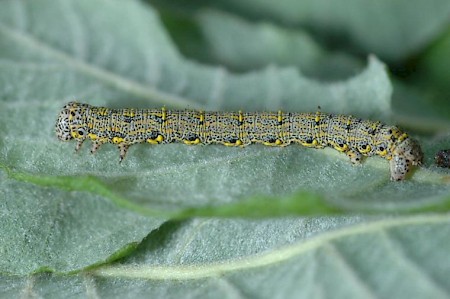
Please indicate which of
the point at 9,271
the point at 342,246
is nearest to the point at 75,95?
the point at 9,271

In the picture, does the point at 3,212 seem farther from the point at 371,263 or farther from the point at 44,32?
the point at 371,263

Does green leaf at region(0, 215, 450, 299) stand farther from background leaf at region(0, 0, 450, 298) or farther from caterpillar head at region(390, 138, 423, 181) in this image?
caterpillar head at region(390, 138, 423, 181)

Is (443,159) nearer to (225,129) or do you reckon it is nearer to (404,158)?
(404,158)

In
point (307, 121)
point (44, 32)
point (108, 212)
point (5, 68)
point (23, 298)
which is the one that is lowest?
point (23, 298)

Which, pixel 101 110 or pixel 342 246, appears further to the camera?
pixel 101 110

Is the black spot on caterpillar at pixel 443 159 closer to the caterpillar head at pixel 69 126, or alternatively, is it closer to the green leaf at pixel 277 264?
the green leaf at pixel 277 264

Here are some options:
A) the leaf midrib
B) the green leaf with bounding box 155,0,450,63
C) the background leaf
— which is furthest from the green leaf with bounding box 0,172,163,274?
the green leaf with bounding box 155,0,450,63

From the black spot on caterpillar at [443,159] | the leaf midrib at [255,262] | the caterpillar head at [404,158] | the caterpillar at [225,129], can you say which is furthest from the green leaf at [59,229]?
the black spot on caterpillar at [443,159]
